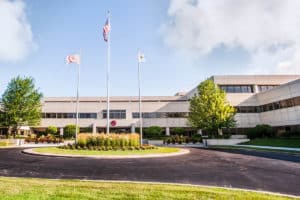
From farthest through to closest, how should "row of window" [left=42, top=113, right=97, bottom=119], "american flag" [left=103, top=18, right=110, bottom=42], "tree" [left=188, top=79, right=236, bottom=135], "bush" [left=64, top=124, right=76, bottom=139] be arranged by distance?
"row of window" [left=42, top=113, right=97, bottom=119] < "bush" [left=64, top=124, right=76, bottom=139] < "tree" [left=188, top=79, right=236, bottom=135] < "american flag" [left=103, top=18, right=110, bottom=42]

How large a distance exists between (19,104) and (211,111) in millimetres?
32170

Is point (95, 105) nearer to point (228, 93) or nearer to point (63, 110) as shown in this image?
point (63, 110)

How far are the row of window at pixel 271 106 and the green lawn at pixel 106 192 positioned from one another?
3419 cm

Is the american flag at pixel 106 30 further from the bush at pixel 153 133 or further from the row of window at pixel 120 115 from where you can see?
the row of window at pixel 120 115

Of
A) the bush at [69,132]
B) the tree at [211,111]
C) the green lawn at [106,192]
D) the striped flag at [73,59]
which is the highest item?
the striped flag at [73,59]

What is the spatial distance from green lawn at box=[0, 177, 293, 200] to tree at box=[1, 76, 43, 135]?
109 ft

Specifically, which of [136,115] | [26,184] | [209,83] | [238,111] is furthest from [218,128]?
[26,184]

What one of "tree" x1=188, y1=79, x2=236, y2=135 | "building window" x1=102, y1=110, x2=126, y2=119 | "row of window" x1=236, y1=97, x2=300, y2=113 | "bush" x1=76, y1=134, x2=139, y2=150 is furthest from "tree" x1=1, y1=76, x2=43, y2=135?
"row of window" x1=236, y1=97, x2=300, y2=113

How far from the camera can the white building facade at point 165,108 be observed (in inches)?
1789

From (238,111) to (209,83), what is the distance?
12.8 meters

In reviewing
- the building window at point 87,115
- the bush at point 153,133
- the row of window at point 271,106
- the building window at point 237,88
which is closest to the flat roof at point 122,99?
the building window at point 87,115

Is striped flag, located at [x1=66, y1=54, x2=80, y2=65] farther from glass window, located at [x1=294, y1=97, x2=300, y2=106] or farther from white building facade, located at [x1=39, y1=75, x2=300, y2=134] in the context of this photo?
glass window, located at [x1=294, y1=97, x2=300, y2=106]

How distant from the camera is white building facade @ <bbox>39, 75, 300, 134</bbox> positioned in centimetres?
4544

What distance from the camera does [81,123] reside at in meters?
49.4
